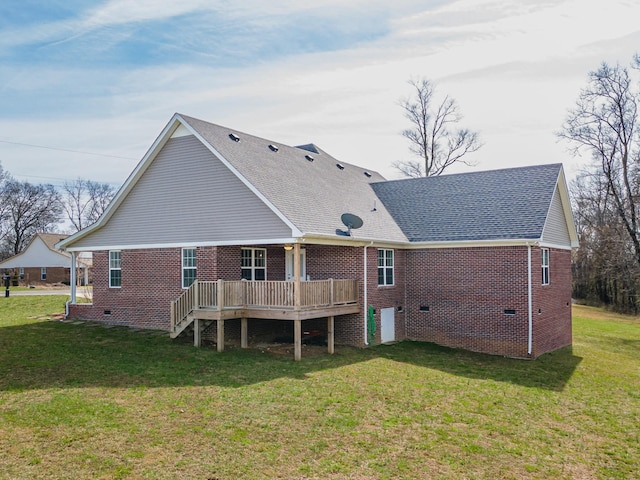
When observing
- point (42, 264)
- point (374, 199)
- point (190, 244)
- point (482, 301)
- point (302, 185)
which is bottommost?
point (482, 301)

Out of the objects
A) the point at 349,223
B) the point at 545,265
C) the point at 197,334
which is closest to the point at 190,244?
the point at 197,334

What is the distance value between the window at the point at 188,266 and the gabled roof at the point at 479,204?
777cm

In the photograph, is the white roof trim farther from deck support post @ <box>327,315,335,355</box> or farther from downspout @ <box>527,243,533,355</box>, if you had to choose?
downspout @ <box>527,243,533,355</box>

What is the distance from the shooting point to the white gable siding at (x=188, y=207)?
15922mm

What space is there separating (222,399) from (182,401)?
780mm

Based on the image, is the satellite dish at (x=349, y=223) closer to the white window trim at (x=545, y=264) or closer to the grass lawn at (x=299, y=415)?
the grass lawn at (x=299, y=415)

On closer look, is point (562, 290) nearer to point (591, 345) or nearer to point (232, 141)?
point (591, 345)

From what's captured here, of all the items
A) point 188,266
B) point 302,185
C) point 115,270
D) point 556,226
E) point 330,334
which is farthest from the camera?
point 556,226

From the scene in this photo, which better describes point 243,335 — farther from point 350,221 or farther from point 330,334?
point 350,221

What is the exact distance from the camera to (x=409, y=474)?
7609mm

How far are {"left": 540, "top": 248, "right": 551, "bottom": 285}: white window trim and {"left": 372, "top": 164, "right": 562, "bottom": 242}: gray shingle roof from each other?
1.63 meters

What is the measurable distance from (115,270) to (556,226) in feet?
55.1

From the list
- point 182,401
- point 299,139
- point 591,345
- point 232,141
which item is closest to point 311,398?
point 182,401

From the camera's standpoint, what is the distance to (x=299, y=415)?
9828mm
